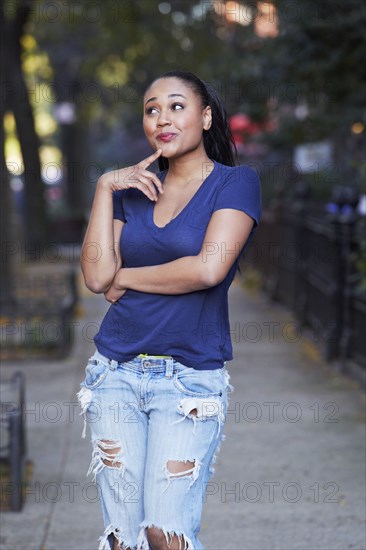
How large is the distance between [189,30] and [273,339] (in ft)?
38.4

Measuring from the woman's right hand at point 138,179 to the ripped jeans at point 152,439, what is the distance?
0.54 m

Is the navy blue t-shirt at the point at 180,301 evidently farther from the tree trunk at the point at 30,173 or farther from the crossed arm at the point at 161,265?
the tree trunk at the point at 30,173

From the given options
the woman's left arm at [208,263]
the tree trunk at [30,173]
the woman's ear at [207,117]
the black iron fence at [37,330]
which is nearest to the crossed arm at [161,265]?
the woman's left arm at [208,263]

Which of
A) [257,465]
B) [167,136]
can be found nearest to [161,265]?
[167,136]

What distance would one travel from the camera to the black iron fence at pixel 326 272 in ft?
28.5

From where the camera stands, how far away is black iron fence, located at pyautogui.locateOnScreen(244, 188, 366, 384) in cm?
867

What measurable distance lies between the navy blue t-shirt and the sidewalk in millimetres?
1934

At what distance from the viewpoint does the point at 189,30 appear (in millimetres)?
21531

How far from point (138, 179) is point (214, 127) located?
381mm

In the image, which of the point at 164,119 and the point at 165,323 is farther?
the point at 164,119

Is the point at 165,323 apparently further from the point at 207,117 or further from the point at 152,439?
the point at 207,117

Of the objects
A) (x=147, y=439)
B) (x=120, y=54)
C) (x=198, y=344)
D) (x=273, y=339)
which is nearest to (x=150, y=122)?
(x=198, y=344)

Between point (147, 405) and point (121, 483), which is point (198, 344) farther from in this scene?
point (121, 483)

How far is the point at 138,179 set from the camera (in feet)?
11.1
